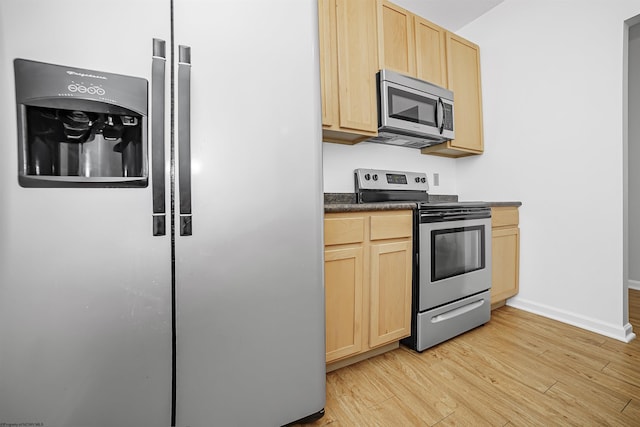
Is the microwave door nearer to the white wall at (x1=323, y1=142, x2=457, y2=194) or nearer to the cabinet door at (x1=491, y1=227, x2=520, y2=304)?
the white wall at (x1=323, y1=142, x2=457, y2=194)

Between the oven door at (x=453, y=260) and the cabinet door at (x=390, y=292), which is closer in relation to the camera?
the cabinet door at (x=390, y=292)

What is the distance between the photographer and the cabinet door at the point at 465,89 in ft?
7.84

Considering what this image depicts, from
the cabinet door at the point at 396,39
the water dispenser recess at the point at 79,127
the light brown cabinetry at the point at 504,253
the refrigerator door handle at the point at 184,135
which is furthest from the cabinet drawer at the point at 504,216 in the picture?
the water dispenser recess at the point at 79,127

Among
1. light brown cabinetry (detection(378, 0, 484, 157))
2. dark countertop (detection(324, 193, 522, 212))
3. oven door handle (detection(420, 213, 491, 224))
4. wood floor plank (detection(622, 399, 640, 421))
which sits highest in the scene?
light brown cabinetry (detection(378, 0, 484, 157))

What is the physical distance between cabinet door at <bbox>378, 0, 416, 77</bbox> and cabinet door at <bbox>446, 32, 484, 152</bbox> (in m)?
0.46

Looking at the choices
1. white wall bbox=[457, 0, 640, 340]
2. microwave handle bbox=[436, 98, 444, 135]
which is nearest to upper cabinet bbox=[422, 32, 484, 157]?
white wall bbox=[457, 0, 640, 340]

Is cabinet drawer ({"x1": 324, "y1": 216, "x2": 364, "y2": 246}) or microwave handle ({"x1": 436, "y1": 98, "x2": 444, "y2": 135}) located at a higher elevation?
microwave handle ({"x1": 436, "y1": 98, "x2": 444, "y2": 135})

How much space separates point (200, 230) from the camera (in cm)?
92

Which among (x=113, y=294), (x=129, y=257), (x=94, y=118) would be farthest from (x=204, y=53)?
(x=113, y=294)

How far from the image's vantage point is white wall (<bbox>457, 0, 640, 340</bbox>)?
1.85 meters

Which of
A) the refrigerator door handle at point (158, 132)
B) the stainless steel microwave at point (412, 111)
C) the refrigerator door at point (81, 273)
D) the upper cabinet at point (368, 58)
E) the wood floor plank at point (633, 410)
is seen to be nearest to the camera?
the refrigerator door at point (81, 273)

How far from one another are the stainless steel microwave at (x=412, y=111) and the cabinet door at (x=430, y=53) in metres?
0.13

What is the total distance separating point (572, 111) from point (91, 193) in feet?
9.67

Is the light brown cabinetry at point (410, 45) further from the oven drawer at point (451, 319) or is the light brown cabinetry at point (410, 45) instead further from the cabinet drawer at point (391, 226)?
the oven drawer at point (451, 319)
